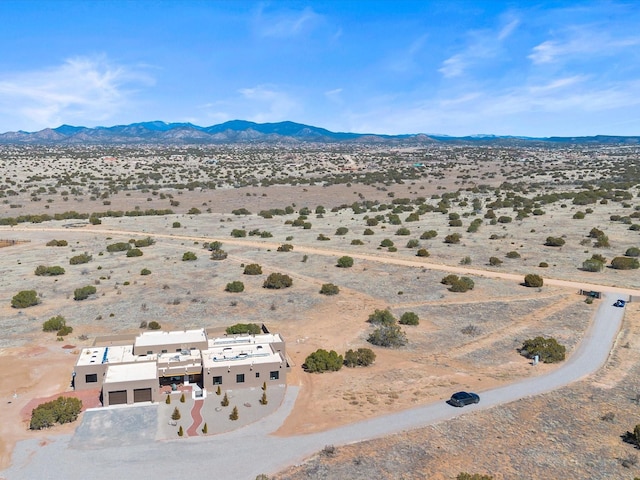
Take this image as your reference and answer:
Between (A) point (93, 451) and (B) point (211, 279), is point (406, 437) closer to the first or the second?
(A) point (93, 451)

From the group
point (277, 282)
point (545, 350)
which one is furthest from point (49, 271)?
point (545, 350)

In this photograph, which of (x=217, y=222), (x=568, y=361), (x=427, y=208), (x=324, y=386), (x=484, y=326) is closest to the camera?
(x=324, y=386)

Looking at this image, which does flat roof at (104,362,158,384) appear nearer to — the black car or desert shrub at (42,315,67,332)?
desert shrub at (42,315,67,332)

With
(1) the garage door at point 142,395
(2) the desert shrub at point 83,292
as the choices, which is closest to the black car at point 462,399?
(1) the garage door at point 142,395

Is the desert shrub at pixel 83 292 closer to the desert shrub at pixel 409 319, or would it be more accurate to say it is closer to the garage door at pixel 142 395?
the garage door at pixel 142 395

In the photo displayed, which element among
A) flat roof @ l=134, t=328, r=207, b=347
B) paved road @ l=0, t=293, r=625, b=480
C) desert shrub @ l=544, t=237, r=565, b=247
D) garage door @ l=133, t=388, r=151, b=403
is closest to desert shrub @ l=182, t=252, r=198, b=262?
flat roof @ l=134, t=328, r=207, b=347

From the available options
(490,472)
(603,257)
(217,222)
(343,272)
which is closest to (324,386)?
(490,472)

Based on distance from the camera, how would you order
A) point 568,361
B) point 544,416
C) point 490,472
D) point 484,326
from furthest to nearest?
1. point 484,326
2. point 568,361
3. point 544,416
4. point 490,472
